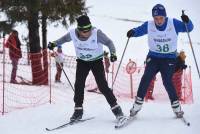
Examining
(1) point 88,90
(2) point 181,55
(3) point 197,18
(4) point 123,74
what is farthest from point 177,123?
(3) point 197,18

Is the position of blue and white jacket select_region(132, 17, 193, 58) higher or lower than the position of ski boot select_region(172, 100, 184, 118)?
higher

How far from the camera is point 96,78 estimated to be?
7.65 metres

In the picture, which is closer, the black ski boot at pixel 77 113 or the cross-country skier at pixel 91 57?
the cross-country skier at pixel 91 57

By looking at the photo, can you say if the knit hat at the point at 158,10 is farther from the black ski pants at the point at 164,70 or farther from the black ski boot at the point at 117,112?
the black ski boot at the point at 117,112

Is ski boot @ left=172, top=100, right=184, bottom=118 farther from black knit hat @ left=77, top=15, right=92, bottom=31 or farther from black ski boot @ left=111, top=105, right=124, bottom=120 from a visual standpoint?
black knit hat @ left=77, top=15, right=92, bottom=31

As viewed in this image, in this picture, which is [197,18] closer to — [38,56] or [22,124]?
[38,56]

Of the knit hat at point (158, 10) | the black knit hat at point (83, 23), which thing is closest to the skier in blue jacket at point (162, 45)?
the knit hat at point (158, 10)

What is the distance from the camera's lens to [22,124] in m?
8.16

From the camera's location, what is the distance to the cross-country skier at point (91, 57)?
7492 millimetres

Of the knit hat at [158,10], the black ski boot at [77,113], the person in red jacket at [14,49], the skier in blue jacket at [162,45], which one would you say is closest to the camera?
the knit hat at [158,10]

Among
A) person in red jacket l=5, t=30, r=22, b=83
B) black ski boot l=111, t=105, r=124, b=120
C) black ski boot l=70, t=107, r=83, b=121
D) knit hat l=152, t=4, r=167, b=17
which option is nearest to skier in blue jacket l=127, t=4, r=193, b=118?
knit hat l=152, t=4, r=167, b=17

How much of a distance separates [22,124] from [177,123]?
8.11 ft

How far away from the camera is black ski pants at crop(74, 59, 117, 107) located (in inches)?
300

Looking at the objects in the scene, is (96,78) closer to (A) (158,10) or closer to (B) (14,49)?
(A) (158,10)
